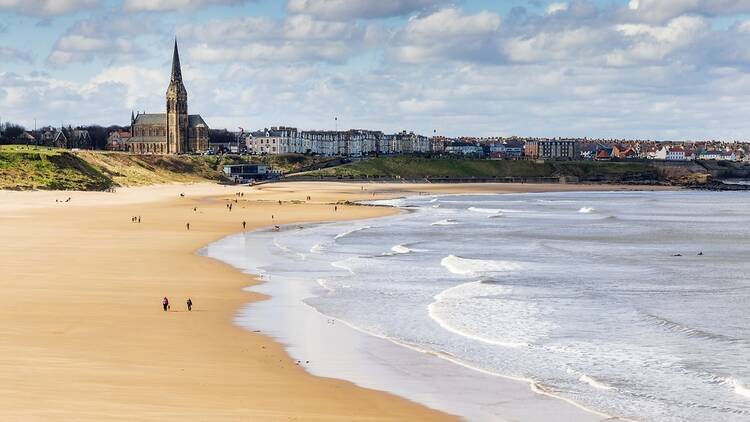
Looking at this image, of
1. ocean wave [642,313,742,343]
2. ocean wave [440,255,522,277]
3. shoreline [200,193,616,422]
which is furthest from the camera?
ocean wave [440,255,522,277]

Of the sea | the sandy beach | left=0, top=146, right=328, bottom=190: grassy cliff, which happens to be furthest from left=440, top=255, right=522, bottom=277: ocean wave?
left=0, top=146, right=328, bottom=190: grassy cliff

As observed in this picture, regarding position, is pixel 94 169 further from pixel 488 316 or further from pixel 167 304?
pixel 488 316

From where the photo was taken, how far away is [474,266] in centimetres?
4438

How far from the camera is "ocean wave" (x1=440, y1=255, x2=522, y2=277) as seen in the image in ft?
139

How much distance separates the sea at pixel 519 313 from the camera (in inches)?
826

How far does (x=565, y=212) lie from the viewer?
91.5m

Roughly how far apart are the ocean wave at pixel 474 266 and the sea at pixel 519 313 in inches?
3.7

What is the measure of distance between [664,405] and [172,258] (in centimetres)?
2906

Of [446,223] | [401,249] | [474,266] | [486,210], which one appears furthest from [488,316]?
[486,210]

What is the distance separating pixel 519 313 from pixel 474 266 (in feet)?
43.8

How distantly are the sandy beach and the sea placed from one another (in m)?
1.30

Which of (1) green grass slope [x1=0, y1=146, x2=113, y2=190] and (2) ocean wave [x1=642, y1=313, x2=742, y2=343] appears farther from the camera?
(1) green grass slope [x1=0, y1=146, x2=113, y2=190]

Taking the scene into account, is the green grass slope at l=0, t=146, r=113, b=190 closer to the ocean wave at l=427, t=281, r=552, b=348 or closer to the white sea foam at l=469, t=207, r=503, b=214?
the white sea foam at l=469, t=207, r=503, b=214

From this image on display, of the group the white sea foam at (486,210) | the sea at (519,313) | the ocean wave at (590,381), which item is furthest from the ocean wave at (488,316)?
the white sea foam at (486,210)
